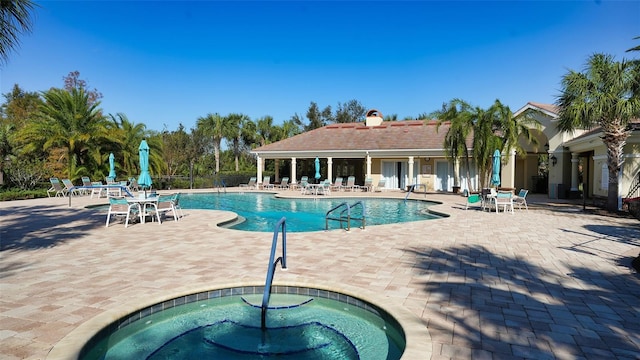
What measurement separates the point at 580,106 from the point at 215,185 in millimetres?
25004

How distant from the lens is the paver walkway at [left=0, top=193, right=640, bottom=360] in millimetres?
3920

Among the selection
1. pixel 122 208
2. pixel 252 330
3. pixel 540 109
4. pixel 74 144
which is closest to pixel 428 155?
pixel 540 109

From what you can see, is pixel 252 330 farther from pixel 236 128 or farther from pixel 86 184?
pixel 236 128

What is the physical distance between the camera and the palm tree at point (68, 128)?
22984 mm

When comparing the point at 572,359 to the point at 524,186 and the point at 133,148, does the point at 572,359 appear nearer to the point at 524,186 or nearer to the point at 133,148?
the point at 524,186

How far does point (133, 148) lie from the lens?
2791cm

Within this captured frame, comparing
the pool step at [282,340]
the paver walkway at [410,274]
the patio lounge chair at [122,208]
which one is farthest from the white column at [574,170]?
the patio lounge chair at [122,208]

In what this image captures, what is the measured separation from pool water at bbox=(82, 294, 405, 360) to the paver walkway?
42cm

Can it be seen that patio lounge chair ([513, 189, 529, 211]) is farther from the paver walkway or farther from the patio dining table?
the patio dining table

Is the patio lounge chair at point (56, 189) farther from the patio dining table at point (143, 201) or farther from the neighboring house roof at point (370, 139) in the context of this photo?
the neighboring house roof at point (370, 139)

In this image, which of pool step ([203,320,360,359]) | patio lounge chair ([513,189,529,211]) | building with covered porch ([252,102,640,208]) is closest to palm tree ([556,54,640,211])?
patio lounge chair ([513,189,529,211])

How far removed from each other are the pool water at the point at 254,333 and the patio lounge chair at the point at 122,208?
284 inches

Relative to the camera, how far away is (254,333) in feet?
15.0

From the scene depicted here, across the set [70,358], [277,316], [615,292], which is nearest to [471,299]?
[615,292]
